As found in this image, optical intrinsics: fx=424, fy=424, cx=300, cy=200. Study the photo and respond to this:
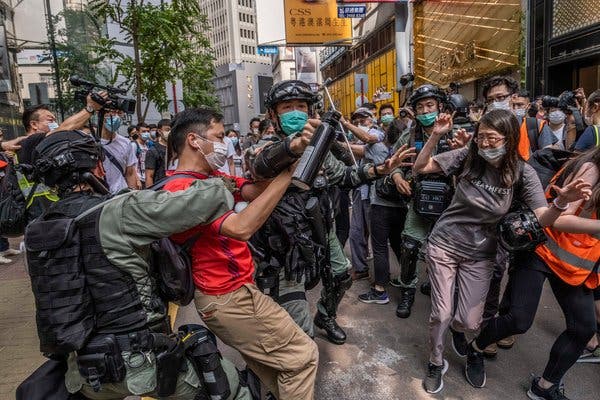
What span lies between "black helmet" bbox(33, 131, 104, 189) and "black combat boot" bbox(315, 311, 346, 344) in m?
2.33

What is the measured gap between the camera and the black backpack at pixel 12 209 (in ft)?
10.1

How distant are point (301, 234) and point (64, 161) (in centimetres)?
146

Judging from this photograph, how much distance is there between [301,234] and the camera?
9.09ft

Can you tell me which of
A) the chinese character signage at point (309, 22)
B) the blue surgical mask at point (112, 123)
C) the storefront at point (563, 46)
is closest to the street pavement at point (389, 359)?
the blue surgical mask at point (112, 123)

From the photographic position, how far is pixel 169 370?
5.93 feet

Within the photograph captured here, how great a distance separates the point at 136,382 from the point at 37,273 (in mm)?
588

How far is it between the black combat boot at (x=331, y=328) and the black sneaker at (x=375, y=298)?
74 cm

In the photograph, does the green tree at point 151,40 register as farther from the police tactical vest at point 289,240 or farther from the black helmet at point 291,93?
the police tactical vest at point 289,240

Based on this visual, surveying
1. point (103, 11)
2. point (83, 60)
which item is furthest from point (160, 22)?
point (83, 60)

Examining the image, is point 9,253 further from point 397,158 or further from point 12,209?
point 397,158

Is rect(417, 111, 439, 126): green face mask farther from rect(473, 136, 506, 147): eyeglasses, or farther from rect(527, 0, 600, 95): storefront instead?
rect(527, 0, 600, 95): storefront

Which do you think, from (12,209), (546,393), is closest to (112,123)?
(12,209)

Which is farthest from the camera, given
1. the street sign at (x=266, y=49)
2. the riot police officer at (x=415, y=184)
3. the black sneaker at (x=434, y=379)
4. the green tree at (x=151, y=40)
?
the street sign at (x=266, y=49)

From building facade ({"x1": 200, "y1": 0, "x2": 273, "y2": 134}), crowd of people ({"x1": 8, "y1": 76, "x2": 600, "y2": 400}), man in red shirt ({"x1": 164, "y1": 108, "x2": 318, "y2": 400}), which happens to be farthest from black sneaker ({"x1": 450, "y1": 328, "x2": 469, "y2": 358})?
building facade ({"x1": 200, "y1": 0, "x2": 273, "y2": 134})
